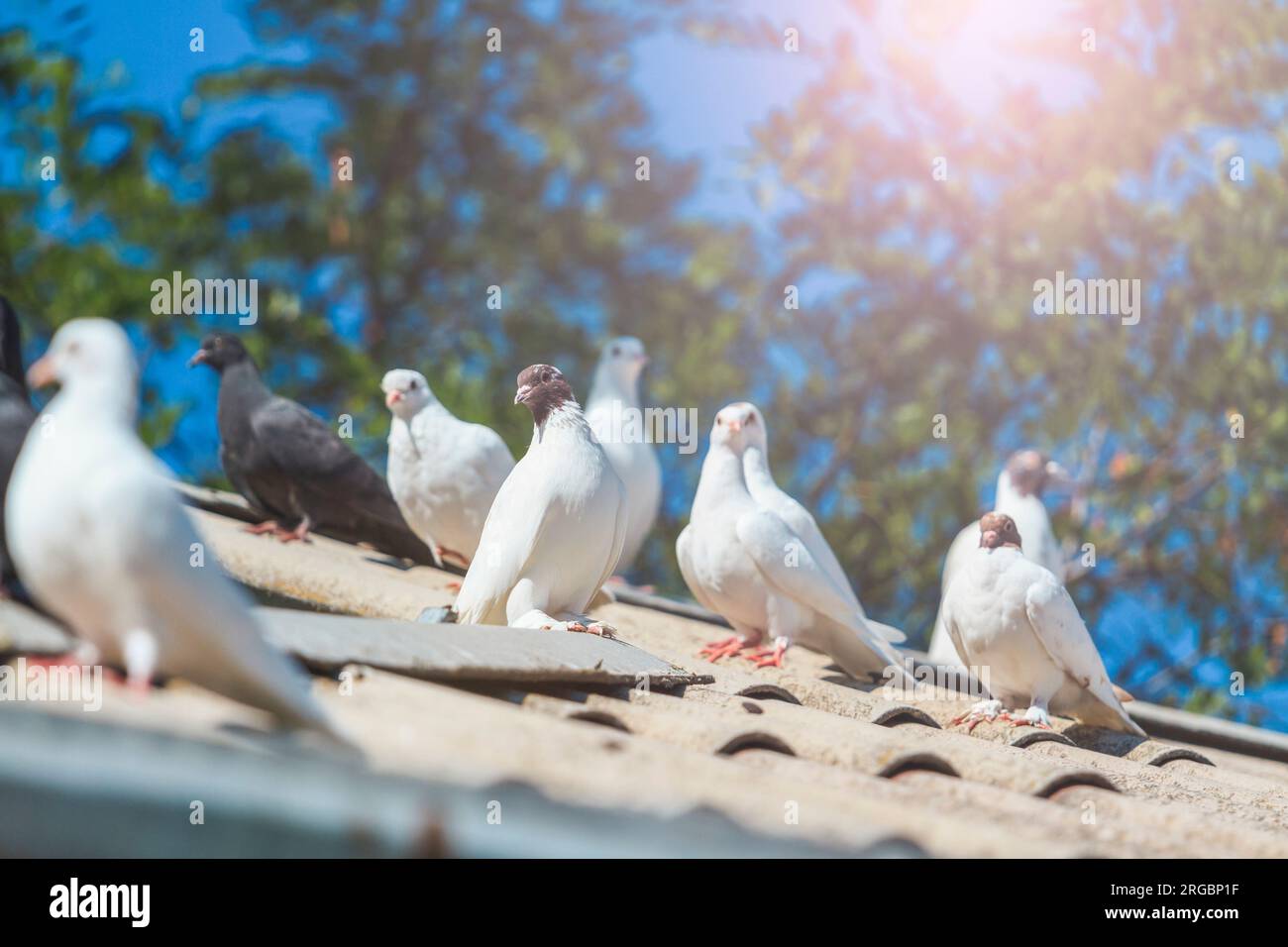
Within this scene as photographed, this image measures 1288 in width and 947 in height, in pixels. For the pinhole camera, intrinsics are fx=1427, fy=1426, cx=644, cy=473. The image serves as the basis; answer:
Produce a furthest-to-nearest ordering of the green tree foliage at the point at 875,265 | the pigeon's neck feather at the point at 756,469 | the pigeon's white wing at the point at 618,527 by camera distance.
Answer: the green tree foliage at the point at 875,265 < the pigeon's neck feather at the point at 756,469 < the pigeon's white wing at the point at 618,527

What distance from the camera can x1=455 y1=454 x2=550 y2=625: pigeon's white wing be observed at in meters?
4.32

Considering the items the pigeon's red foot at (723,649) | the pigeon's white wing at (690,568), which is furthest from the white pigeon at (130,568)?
the pigeon's white wing at (690,568)

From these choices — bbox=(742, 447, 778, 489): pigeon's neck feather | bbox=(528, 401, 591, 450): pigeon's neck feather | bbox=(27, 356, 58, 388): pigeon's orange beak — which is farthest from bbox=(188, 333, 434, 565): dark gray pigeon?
bbox=(27, 356, 58, 388): pigeon's orange beak

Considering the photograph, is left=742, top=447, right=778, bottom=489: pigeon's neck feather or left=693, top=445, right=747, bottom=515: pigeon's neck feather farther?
left=742, top=447, right=778, bottom=489: pigeon's neck feather

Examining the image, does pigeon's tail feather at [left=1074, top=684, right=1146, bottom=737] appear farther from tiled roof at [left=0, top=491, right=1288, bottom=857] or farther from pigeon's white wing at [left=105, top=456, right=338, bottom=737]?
pigeon's white wing at [left=105, top=456, right=338, bottom=737]

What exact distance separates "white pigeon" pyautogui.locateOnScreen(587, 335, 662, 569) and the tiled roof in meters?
2.37

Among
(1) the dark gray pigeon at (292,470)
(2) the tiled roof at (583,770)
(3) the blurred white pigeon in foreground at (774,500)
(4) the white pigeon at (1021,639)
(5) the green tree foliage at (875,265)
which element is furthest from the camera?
(5) the green tree foliage at (875,265)

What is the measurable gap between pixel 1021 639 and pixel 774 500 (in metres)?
1.47

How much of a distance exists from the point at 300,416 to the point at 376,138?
719 cm

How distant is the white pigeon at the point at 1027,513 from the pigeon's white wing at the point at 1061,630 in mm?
1556

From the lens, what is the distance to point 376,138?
13.1 m

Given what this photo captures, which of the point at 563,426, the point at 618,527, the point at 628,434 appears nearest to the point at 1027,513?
the point at 628,434

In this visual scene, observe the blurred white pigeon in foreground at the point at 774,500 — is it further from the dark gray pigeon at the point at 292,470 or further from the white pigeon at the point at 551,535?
the dark gray pigeon at the point at 292,470

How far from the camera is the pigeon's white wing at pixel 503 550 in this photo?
432 cm
